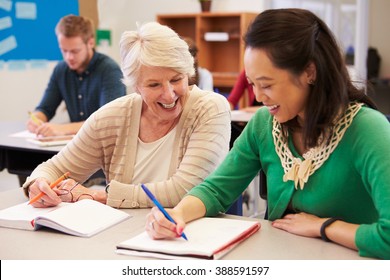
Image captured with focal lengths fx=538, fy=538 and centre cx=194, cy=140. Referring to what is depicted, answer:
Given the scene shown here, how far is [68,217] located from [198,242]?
43cm

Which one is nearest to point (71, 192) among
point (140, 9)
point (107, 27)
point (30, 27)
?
point (30, 27)

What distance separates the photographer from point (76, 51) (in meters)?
3.39

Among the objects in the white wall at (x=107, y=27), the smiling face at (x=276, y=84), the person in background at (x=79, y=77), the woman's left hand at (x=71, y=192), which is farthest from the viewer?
the white wall at (x=107, y=27)

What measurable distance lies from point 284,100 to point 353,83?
213 millimetres

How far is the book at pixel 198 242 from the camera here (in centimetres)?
122

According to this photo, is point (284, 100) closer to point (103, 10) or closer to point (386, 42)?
point (103, 10)

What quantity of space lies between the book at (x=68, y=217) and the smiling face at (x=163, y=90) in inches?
15.6

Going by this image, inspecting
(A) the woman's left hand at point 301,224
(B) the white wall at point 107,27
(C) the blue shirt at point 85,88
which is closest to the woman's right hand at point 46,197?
(A) the woman's left hand at point 301,224

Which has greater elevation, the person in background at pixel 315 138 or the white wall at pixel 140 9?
the white wall at pixel 140 9

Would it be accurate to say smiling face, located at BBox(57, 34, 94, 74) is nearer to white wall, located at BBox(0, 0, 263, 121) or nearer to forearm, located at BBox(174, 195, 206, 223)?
white wall, located at BBox(0, 0, 263, 121)

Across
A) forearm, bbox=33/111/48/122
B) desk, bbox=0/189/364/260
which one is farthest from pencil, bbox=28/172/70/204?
forearm, bbox=33/111/48/122

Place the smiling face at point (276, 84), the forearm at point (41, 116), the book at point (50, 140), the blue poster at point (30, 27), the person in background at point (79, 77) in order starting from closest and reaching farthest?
the smiling face at point (276, 84), the book at point (50, 140), the person in background at point (79, 77), the forearm at point (41, 116), the blue poster at point (30, 27)

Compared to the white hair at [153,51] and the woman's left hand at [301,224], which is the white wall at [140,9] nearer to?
the white hair at [153,51]

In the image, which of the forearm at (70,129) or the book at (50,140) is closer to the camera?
the book at (50,140)
